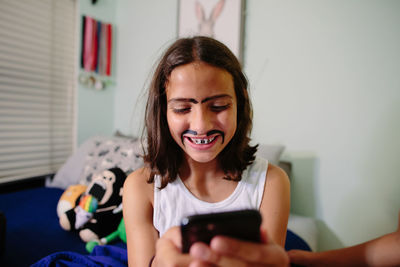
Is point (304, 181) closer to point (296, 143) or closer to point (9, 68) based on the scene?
point (296, 143)

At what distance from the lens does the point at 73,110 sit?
221 cm

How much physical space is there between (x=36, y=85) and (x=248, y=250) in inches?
86.7

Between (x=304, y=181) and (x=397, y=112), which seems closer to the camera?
(x=397, y=112)

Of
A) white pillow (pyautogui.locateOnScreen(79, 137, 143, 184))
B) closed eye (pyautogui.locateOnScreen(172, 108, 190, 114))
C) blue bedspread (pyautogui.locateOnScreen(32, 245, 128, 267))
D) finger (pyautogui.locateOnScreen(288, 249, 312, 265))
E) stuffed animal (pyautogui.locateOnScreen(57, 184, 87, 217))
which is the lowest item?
blue bedspread (pyautogui.locateOnScreen(32, 245, 128, 267))

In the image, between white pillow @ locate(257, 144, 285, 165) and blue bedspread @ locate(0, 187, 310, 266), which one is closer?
blue bedspread @ locate(0, 187, 310, 266)

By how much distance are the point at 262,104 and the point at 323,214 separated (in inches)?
30.1

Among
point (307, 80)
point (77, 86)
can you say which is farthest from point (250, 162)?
point (77, 86)

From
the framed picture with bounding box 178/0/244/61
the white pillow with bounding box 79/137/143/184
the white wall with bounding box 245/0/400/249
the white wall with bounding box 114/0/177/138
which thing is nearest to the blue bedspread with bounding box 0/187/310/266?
the white pillow with bounding box 79/137/143/184

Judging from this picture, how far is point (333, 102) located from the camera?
4.29 feet

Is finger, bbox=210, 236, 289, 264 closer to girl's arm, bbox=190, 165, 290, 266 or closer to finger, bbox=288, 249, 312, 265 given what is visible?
girl's arm, bbox=190, 165, 290, 266

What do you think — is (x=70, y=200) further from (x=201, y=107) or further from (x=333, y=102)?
(x=333, y=102)

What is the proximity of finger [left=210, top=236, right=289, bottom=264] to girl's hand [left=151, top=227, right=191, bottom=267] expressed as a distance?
0.07 metres

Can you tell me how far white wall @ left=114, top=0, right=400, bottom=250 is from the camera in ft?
3.86

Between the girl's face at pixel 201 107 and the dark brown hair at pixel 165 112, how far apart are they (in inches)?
1.4
